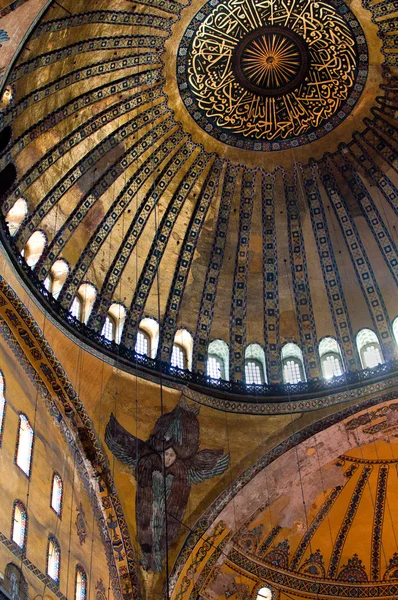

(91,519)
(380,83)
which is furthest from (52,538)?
(380,83)

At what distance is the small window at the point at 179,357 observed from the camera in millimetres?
18469

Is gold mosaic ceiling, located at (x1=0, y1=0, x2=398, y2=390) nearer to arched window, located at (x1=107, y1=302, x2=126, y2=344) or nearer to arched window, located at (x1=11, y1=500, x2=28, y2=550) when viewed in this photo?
arched window, located at (x1=107, y1=302, x2=126, y2=344)

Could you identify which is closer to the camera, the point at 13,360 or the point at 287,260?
the point at 13,360

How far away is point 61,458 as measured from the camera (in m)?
15.8

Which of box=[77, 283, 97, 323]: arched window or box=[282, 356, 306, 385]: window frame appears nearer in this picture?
box=[77, 283, 97, 323]: arched window

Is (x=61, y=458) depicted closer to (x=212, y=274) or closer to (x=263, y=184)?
(x=212, y=274)

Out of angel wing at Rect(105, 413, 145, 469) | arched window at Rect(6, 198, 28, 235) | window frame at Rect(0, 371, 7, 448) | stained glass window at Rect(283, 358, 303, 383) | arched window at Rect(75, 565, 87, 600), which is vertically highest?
arched window at Rect(6, 198, 28, 235)

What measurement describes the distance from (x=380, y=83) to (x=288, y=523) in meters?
9.62

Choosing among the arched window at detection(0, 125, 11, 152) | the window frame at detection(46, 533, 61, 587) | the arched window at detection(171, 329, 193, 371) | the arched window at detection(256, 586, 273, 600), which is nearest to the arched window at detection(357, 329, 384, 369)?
the arched window at detection(171, 329, 193, 371)

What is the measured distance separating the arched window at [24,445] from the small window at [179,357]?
417cm

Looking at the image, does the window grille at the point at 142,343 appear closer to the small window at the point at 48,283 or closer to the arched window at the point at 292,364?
the small window at the point at 48,283

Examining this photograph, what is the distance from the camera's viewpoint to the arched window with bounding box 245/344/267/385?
18.8 metres

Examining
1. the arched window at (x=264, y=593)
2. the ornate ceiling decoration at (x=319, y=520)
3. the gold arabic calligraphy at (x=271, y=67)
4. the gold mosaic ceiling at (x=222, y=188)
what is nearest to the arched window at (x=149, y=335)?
the gold mosaic ceiling at (x=222, y=188)

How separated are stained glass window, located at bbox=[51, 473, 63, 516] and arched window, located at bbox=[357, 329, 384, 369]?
686 cm
